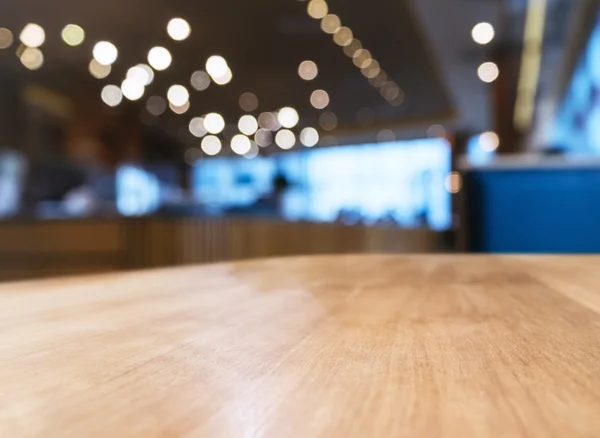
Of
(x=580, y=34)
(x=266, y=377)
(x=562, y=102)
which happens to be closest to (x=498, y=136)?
(x=580, y=34)

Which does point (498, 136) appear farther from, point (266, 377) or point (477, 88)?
point (266, 377)

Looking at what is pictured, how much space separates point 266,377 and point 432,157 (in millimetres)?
14842

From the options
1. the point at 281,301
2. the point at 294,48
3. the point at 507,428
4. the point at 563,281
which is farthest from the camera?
the point at 294,48

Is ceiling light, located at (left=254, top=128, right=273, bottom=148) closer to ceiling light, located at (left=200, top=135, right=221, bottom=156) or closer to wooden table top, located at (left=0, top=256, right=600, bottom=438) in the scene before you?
ceiling light, located at (left=200, top=135, right=221, bottom=156)

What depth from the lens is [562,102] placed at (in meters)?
8.88

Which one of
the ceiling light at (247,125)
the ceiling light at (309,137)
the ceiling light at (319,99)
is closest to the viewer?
the ceiling light at (319,99)

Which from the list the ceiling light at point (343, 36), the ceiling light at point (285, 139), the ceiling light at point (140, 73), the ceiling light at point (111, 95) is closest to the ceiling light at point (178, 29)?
the ceiling light at point (140, 73)

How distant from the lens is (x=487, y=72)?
8344mm

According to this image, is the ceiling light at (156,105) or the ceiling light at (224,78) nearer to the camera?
the ceiling light at (224,78)

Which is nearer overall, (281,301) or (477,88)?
(281,301)

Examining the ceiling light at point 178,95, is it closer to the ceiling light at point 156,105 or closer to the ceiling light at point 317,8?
the ceiling light at point 156,105

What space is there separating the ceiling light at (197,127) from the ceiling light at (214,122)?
0.32ft

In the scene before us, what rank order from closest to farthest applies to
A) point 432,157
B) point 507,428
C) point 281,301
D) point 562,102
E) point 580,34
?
point 507,428
point 281,301
point 580,34
point 562,102
point 432,157

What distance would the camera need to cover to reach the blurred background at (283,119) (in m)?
3.50
